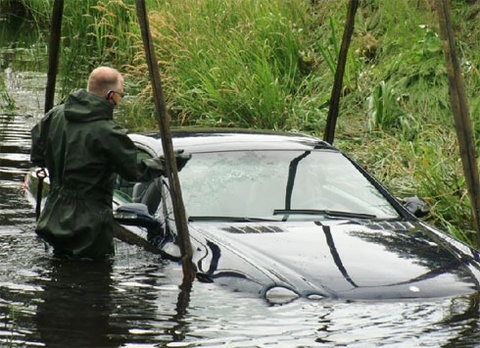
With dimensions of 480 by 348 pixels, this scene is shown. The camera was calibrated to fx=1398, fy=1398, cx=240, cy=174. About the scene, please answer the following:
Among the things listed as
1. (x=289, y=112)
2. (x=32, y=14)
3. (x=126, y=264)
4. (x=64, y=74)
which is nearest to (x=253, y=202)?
(x=126, y=264)

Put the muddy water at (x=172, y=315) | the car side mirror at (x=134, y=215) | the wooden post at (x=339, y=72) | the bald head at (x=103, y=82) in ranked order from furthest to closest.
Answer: the wooden post at (x=339, y=72) < the bald head at (x=103, y=82) < the car side mirror at (x=134, y=215) < the muddy water at (x=172, y=315)

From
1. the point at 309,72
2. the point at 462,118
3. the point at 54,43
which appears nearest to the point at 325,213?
the point at 462,118

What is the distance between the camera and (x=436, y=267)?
8.23m

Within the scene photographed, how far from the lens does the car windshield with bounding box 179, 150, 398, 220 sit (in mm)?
8992

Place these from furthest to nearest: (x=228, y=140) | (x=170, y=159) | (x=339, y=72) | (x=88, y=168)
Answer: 1. (x=339, y=72)
2. (x=228, y=140)
3. (x=88, y=168)
4. (x=170, y=159)

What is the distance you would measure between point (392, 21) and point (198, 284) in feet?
34.9

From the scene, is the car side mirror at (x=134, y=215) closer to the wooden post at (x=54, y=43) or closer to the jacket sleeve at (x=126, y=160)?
the jacket sleeve at (x=126, y=160)

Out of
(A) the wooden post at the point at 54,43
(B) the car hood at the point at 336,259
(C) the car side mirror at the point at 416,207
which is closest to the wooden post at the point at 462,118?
(C) the car side mirror at the point at 416,207

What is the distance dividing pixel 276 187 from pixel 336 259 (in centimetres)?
115

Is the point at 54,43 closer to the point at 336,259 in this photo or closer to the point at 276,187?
the point at 276,187

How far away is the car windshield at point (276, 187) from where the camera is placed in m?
8.99

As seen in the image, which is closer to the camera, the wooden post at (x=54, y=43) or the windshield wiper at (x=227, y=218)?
the windshield wiper at (x=227, y=218)

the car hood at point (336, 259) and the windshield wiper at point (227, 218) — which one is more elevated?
the windshield wiper at point (227, 218)

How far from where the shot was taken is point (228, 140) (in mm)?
9617
